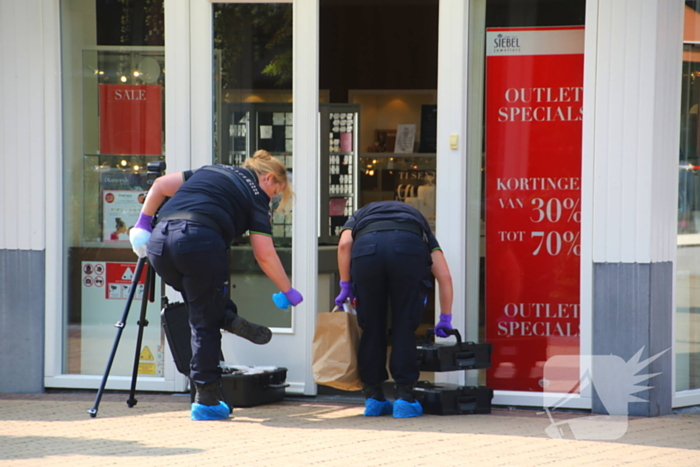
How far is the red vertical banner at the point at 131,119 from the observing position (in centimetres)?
624

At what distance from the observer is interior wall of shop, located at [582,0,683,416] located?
5.45 m

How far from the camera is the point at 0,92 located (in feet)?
20.0

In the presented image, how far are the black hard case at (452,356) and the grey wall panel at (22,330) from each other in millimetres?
2734

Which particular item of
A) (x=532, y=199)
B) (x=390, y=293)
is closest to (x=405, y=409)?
(x=390, y=293)

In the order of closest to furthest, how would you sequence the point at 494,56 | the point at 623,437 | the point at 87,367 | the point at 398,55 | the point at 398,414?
1. the point at 623,437
2. the point at 398,414
3. the point at 494,56
4. the point at 87,367
5. the point at 398,55

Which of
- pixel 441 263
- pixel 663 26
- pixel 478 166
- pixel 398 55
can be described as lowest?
pixel 441 263

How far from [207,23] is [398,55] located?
6.40 meters

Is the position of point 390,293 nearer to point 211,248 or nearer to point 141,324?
point 211,248

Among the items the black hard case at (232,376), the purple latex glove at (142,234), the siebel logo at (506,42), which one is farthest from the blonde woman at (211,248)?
the siebel logo at (506,42)

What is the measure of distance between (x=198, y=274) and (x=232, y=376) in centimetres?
94

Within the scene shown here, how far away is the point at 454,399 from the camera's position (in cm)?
550

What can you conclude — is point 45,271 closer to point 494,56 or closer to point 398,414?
point 398,414

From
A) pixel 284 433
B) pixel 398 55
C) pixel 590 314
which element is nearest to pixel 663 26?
pixel 590 314

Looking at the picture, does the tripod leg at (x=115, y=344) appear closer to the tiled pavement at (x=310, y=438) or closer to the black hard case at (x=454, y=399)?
the tiled pavement at (x=310, y=438)
